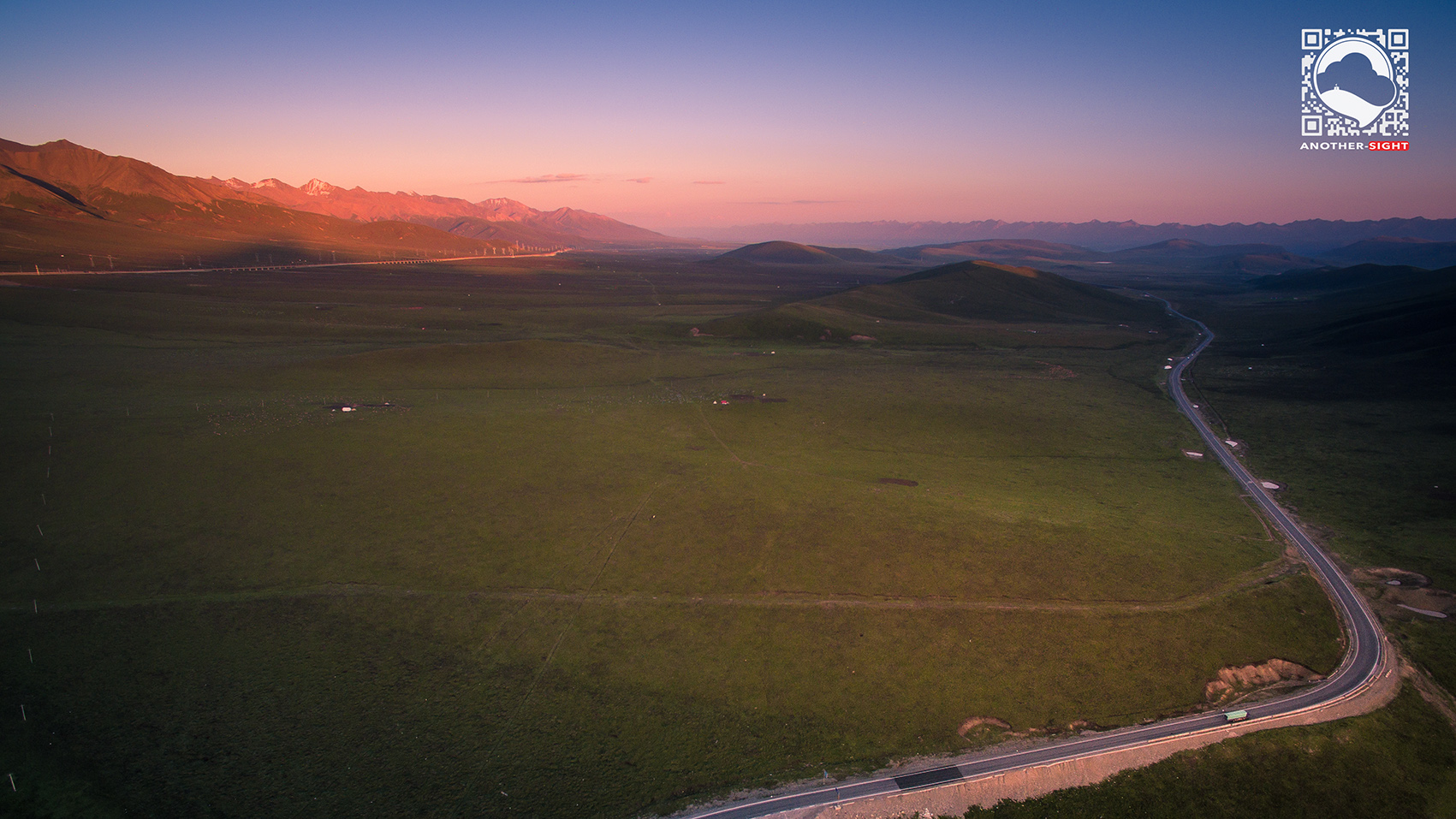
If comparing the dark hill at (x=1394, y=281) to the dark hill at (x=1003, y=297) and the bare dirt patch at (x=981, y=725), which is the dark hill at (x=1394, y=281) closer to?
the dark hill at (x=1003, y=297)

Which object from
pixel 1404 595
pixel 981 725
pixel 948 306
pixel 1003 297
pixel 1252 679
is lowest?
pixel 1252 679

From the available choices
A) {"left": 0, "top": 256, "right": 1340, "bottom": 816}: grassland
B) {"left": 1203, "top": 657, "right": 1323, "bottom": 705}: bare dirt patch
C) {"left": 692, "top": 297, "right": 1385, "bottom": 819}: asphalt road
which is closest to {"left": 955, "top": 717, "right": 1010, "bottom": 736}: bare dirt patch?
{"left": 0, "top": 256, "right": 1340, "bottom": 816}: grassland

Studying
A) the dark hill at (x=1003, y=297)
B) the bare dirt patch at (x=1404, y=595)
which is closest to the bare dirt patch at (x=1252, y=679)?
the bare dirt patch at (x=1404, y=595)

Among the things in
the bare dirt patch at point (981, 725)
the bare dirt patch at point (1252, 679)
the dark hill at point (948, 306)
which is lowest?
the bare dirt patch at point (1252, 679)

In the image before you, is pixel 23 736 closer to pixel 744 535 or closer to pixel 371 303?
pixel 744 535

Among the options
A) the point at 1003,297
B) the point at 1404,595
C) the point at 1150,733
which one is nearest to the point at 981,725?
the point at 1150,733

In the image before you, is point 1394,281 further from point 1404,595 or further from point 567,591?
point 567,591

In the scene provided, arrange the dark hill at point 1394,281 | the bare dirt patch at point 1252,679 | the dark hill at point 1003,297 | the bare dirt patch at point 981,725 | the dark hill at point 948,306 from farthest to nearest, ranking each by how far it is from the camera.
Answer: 1. the dark hill at point 1003,297
2. the dark hill at point 1394,281
3. the dark hill at point 948,306
4. the bare dirt patch at point 1252,679
5. the bare dirt patch at point 981,725
